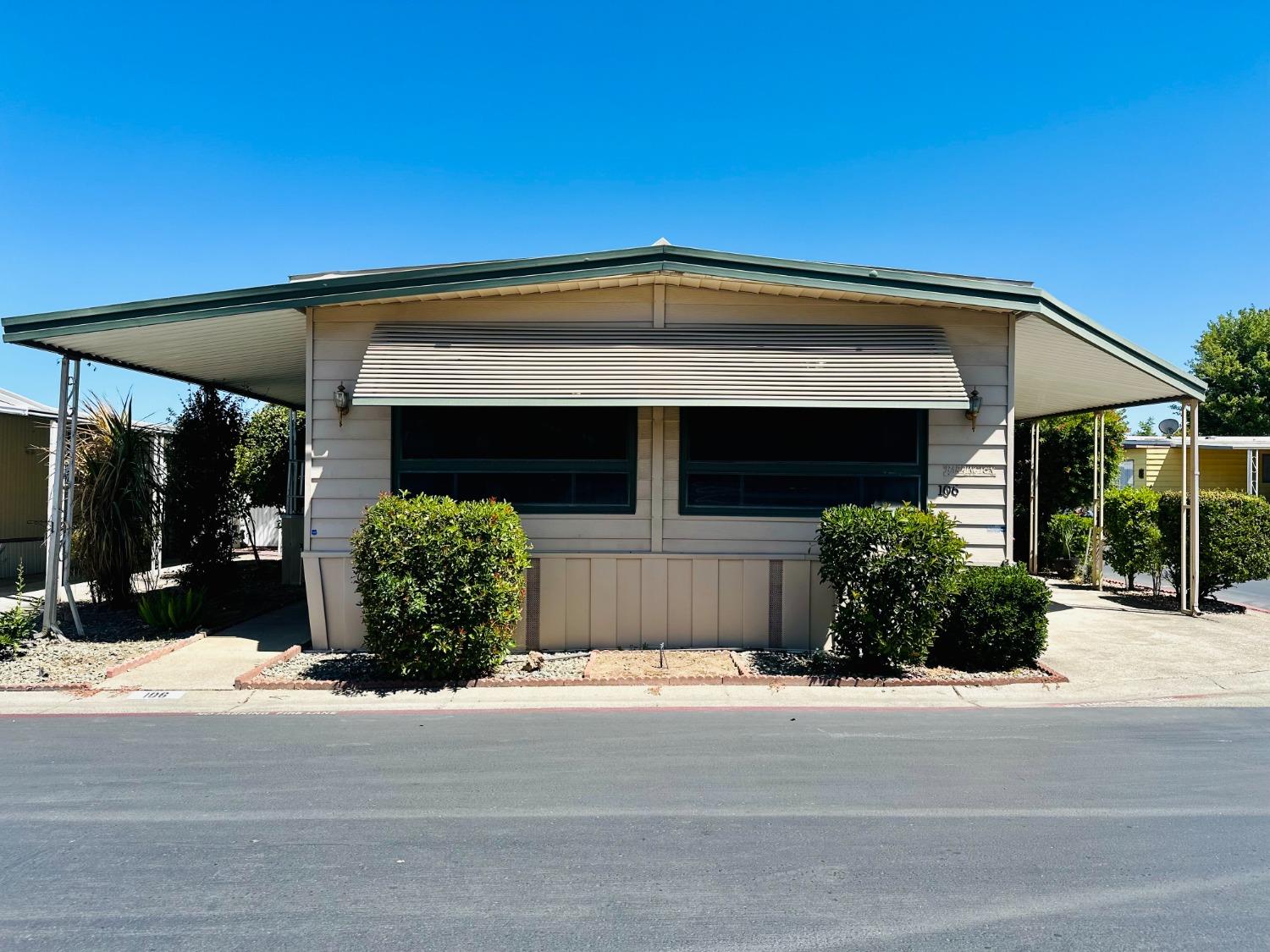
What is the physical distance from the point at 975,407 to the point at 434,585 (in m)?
5.45

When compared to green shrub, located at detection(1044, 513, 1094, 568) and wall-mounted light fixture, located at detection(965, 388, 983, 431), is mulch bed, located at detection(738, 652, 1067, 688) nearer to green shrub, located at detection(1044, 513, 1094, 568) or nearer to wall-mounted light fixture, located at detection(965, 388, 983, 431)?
wall-mounted light fixture, located at detection(965, 388, 983, 431)

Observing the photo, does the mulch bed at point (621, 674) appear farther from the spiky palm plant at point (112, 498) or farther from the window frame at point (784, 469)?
the spiky palm plant at point (112, 498)

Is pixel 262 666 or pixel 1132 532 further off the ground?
pixel 1132 532

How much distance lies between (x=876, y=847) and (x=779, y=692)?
9.97ft

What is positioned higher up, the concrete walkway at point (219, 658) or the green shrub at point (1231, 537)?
the green shrub at point (1231, 537)

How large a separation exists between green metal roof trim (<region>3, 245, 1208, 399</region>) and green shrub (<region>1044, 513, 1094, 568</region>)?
29.0 feet

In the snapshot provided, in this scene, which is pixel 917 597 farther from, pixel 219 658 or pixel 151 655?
pixel 151 655

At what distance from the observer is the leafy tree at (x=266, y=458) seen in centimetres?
1591

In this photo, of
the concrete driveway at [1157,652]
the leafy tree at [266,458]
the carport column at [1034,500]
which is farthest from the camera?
the leafy tree at [266,458]

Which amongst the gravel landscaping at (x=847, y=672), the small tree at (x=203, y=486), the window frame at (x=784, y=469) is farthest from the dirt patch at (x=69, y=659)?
the gravel landscaping at (x=847, y=672)

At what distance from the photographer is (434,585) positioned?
22.6 feet

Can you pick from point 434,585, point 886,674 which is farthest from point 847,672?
point 434,585

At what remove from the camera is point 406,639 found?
274 inches

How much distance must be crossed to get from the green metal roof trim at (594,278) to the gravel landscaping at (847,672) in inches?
137
